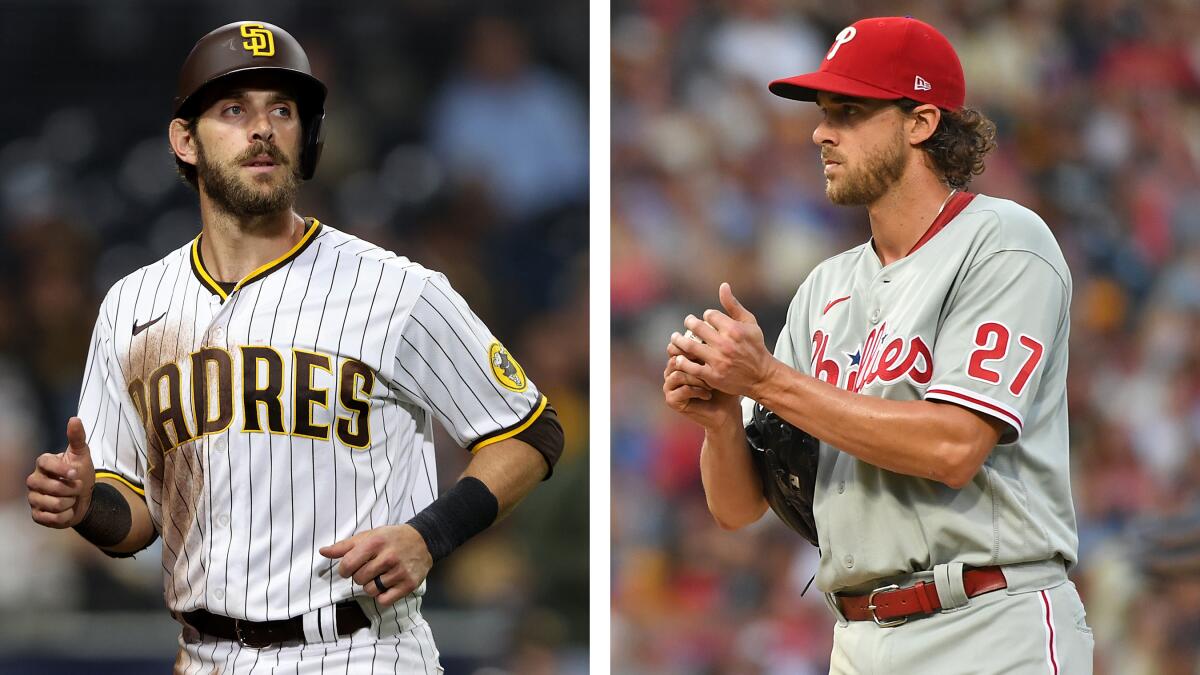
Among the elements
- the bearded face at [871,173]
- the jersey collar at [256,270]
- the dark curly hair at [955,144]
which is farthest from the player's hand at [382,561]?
the dark curly hair at [955,144]

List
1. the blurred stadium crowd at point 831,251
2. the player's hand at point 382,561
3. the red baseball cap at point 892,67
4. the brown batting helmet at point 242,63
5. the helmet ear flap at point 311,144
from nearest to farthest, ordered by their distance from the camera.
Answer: the player's hand at point 382,561, the red baseball cap at point 892,67, the brown batting helmet at point 242,63, the helmet ear flap at point 311,144, the blurred stadium crowd at point 831,251

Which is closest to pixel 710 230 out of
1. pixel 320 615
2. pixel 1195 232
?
pixel 1195 232

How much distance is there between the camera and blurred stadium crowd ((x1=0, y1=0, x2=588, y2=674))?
4605mm

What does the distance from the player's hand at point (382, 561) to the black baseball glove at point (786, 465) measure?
66 centimetres

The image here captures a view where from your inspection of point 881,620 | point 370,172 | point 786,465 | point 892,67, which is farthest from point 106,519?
point 370,172

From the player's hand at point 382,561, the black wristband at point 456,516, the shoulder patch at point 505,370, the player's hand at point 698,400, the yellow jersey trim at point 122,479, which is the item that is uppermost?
the shoulder patch at point 505,370

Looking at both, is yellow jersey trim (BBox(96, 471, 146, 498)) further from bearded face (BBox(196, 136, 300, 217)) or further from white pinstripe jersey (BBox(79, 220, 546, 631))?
bearded face (BBox(196, 136, 300, 217))

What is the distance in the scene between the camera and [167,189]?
4738 mm

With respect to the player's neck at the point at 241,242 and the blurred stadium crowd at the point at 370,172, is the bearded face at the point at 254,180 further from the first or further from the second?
the blurred stadium crowd at the point at 370,172

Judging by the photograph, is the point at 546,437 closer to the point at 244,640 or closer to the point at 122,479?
the point at 244,640

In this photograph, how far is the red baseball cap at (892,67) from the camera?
2342 mm

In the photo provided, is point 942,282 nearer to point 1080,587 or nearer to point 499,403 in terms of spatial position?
point 499,403

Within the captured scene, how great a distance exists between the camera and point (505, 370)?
258 cm

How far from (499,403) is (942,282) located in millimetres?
852
